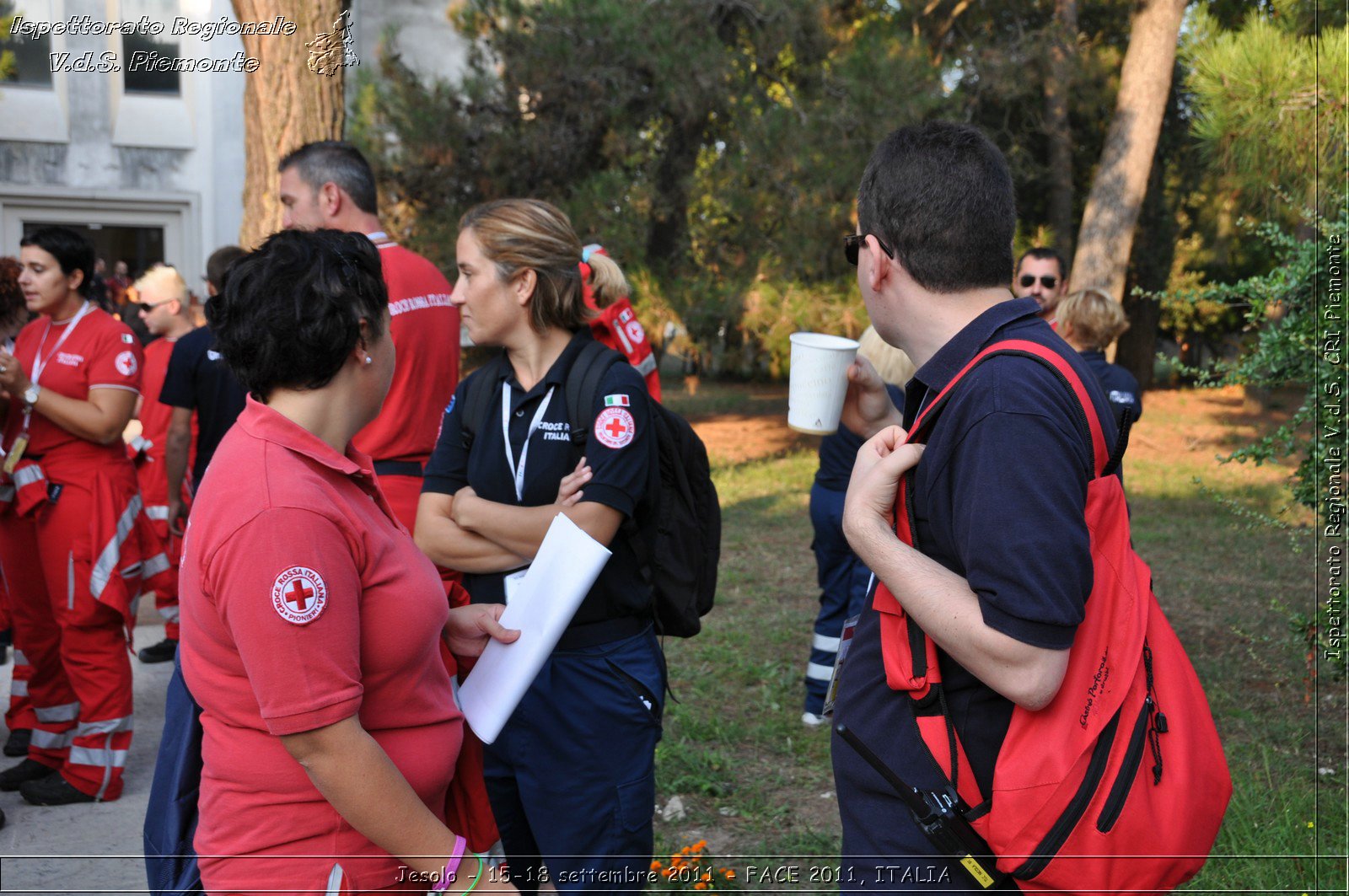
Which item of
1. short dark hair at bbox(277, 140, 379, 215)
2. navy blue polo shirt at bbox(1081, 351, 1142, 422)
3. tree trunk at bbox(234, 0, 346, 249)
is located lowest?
navy blue polo shirt at bbox(1081, 351, 1142, 422)

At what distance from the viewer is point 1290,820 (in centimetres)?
380

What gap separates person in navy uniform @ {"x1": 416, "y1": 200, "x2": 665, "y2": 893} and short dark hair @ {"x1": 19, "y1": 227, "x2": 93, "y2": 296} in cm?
278

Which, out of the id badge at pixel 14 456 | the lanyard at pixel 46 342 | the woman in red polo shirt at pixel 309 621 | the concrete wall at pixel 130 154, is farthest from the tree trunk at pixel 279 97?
the concrete wall at pixel 130 154

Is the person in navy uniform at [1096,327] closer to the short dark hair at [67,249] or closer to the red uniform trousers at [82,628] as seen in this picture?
the red uniform trousers at [82,628]

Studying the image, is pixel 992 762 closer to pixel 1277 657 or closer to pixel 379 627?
pixel 379 627

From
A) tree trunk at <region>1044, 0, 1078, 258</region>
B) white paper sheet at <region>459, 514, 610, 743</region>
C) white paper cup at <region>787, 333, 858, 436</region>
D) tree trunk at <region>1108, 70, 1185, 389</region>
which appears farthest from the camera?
tree trunk at <region>1108, 70, 1185, 389</region>

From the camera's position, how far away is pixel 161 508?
6.95 m

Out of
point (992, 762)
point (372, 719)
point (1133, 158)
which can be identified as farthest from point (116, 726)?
point (1133, 158)

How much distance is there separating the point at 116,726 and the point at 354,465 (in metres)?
3.45

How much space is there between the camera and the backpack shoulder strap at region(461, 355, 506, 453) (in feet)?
9.44

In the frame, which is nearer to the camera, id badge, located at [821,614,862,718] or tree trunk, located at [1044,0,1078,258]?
id badge, located at [821,614,862,718]

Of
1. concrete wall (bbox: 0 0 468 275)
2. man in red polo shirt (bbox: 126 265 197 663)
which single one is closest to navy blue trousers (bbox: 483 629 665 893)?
man in red polo shirt (bbox: 126 265 197 663)

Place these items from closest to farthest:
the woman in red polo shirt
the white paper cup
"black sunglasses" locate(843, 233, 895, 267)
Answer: the woman in red polo shirt < "black sunglasses" locate(843, 233, 895, 267) < the white paper cup

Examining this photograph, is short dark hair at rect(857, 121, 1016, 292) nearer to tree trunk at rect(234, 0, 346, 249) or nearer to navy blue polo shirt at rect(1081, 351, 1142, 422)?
navy blue polo shirt at rect(1081, 351, 1142, 422)
